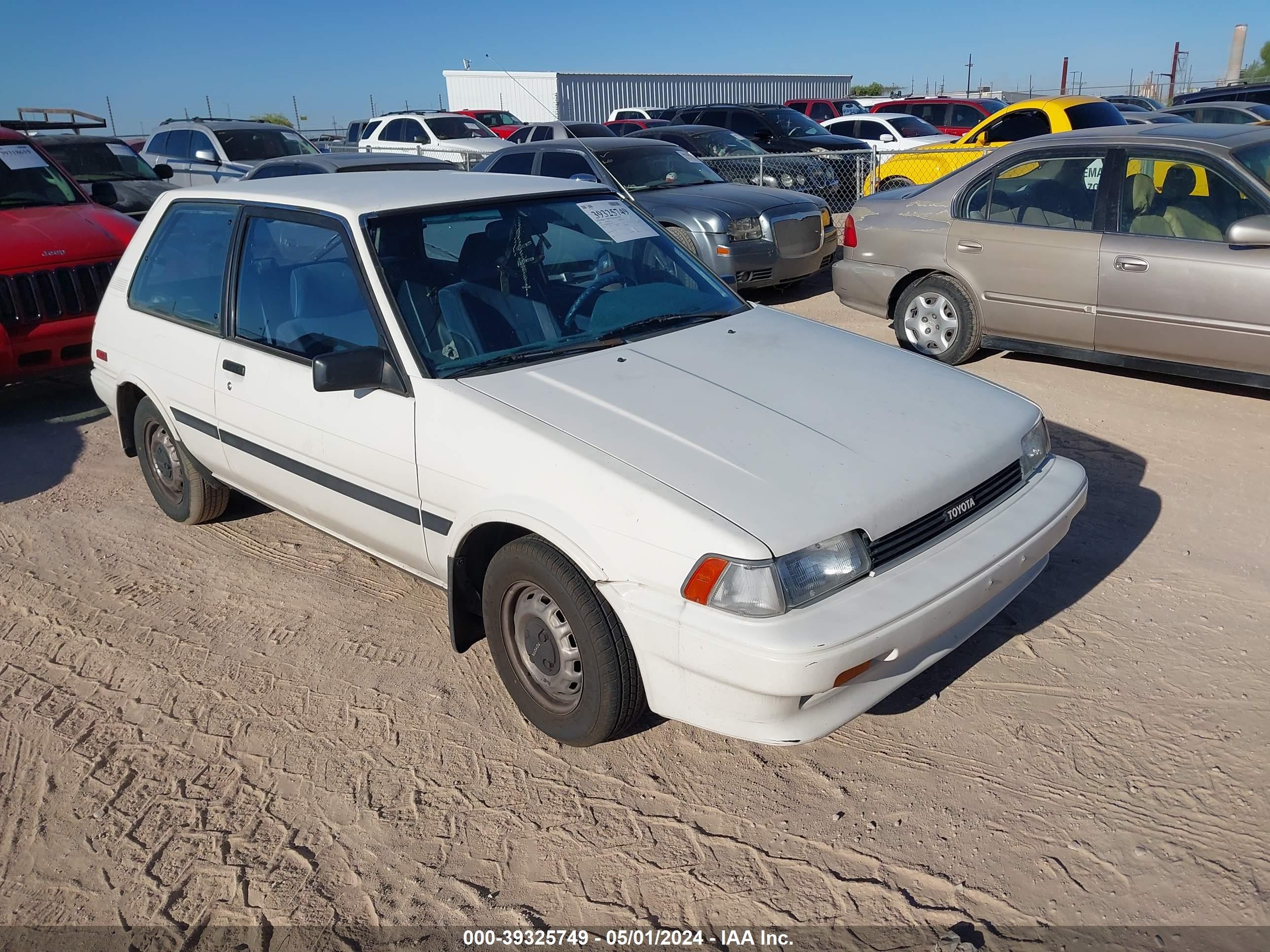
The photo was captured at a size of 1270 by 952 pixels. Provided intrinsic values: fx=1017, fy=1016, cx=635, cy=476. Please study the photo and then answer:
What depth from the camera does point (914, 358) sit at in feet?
13.4

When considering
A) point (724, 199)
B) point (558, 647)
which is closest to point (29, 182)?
point (724, 199)

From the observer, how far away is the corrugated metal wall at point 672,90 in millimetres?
34812

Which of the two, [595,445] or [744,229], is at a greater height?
[744,229]

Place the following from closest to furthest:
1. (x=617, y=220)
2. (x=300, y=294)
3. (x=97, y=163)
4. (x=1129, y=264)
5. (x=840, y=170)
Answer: (x=300, y=294) < (x=617, y=220) < (x=1129, y=264) < (x=97, y=163) < (x=840, y=170)

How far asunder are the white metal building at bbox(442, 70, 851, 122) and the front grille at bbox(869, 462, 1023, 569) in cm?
2684

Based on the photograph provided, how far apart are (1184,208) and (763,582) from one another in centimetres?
489

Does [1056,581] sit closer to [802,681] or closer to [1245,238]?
[802,681]

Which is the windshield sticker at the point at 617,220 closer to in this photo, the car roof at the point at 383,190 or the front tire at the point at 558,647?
the car roof at the point at 383,190

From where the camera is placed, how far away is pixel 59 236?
7.41 meters

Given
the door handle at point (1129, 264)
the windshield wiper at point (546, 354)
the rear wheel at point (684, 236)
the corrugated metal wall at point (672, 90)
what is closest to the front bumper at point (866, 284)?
the door handle at point (1129, 264)

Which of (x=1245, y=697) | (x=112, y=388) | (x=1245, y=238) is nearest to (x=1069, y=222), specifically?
(x=1245, y=238)

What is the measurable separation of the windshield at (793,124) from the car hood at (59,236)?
44.0 ft

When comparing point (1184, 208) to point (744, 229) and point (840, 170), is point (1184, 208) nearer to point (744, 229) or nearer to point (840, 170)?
point (744, 229)

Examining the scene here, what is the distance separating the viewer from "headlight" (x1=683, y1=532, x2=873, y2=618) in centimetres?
273
